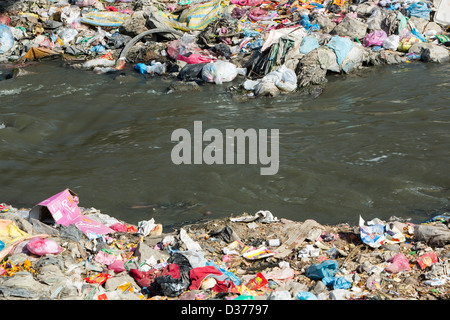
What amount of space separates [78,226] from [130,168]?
77.8 inches

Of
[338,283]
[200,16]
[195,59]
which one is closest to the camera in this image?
[338,283]

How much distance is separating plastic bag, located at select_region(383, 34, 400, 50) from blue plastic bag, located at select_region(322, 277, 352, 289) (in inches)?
324

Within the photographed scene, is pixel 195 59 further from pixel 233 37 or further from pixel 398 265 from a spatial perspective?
pixel 398 265

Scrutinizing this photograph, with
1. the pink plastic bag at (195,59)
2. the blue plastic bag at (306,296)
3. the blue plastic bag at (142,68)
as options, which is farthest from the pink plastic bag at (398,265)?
the blue plastic bag at (142,68)

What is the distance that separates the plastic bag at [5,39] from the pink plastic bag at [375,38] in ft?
28.6

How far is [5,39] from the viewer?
474 inches

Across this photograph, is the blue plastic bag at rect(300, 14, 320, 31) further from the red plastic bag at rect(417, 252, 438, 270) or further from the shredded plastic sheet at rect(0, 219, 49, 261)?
the shredded plastic sheet at rect(0, 219, 49, 261)

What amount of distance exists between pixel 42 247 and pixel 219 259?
4.38ft

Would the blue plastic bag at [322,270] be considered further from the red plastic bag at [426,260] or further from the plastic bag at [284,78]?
the plastic bag at [284,78]

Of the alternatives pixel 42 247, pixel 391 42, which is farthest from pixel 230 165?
pixel 391 42

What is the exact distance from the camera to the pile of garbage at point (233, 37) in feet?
30.5

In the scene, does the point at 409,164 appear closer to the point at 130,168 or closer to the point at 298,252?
the point at 298,252
